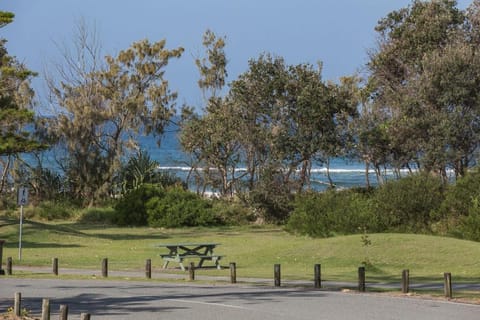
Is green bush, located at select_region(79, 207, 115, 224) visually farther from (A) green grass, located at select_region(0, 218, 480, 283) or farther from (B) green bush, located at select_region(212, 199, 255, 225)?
(A) green grass, located at select_region(0, 218, 480, 283)

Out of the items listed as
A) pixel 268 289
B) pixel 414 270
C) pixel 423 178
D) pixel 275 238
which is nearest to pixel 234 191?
pixel 275 238

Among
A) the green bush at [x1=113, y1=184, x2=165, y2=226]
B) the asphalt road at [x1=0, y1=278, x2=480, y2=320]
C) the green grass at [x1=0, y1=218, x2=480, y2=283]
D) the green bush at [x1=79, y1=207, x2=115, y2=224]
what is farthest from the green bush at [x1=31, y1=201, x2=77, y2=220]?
the asphalt road at [x1=0, y1=278, x2=480, y2=320]

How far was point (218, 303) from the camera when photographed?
18609 millimetres

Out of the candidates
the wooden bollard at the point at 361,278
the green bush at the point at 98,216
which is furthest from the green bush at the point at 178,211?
the wooden bollard at the point at 361,278

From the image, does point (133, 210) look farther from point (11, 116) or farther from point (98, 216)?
point (11, 116)

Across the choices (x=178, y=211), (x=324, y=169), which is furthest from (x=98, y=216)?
(x=324, y=169)

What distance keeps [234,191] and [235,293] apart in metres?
38.2

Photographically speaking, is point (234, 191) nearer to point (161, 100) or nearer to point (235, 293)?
point (161, 100)

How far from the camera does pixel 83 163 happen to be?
2392 inches

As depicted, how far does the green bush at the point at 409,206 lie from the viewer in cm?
3894

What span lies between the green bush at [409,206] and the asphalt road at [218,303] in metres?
17.3

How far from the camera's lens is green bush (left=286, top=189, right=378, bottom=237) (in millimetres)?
38344

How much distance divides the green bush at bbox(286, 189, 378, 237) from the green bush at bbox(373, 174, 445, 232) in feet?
2.57

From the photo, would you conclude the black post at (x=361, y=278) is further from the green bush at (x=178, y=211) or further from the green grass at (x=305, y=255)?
the green bush at (x=178, y=211)
